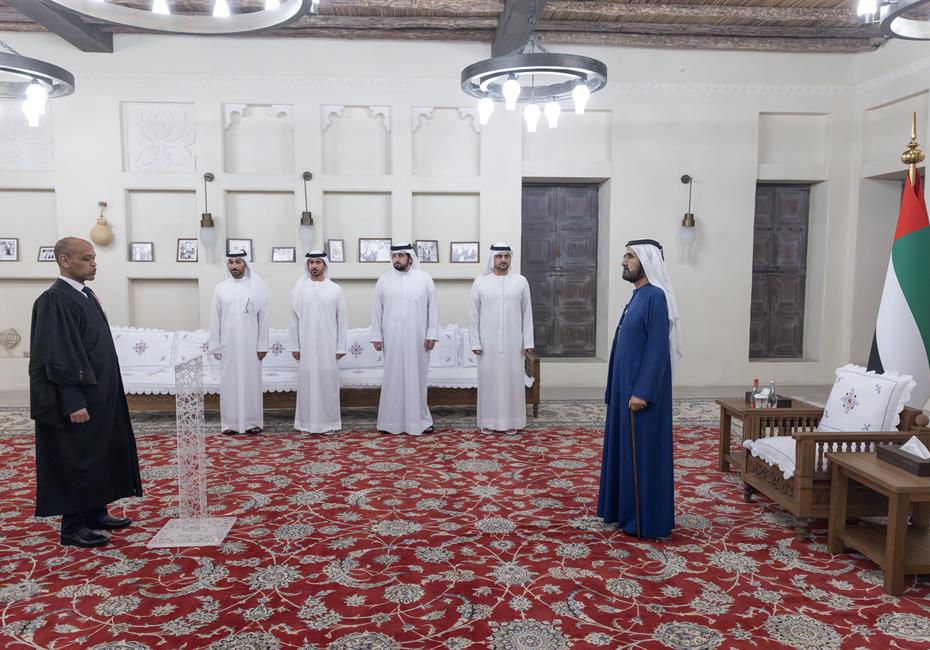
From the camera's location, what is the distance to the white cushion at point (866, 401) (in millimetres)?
3641

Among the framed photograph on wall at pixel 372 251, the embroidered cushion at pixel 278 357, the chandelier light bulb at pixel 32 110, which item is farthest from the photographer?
the framed photograph on wall at pixel 372 251

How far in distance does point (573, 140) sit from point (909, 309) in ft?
15.6

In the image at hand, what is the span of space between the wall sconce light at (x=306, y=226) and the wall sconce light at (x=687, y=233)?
447cm

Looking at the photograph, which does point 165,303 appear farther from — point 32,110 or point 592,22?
point 592,22

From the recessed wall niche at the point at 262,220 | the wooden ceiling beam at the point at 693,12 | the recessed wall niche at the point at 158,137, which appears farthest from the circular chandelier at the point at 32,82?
the wooden ceiling beam at the point at 693,12

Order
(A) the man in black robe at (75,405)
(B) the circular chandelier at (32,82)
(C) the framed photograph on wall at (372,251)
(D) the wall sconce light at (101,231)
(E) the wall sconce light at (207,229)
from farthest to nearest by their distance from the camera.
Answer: (C) the framed photograph on wall at (372,251) → (E) the wall sconce light at (207,229) → (D) the wall sconce light at (101,231) → (B) the circular chandelier at (32,82) → (A) the man in black robe at (75,405)

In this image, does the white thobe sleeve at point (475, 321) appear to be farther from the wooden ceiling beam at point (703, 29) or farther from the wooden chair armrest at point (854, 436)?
the wooden ceiling beam at point (703, 29)

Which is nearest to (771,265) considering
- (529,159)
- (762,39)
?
(762,39)

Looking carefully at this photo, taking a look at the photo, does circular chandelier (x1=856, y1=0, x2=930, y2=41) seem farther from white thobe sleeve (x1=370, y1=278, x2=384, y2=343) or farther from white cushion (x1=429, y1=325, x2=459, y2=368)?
white cushion (x1=429, y1=325, x2=459, y2=368)

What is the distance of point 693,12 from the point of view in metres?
7.18

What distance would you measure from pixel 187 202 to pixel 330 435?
384 cm

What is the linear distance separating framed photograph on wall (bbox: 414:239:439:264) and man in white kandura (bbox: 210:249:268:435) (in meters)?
2.54

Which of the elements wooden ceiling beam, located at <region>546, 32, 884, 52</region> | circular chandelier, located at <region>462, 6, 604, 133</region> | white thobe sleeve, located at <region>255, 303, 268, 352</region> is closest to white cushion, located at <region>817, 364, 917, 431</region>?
circular chandelier, located at <region>462, 6, 604, 133</region>

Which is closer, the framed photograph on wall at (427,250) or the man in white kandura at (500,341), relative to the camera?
the man in white kandura at (500,341)
